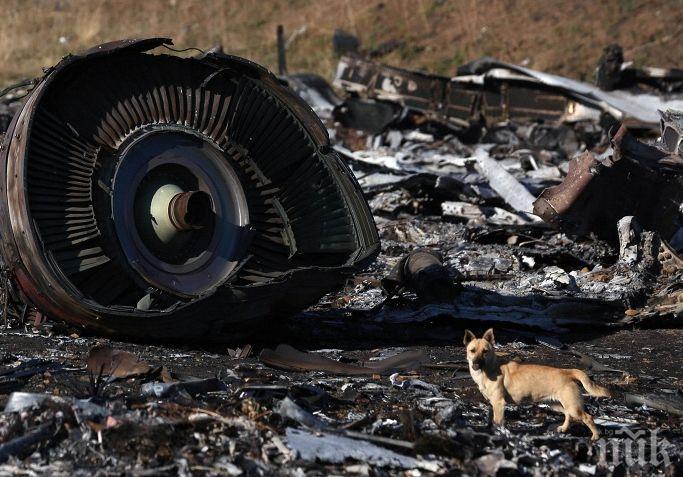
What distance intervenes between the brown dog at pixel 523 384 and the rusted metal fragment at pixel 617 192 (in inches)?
180

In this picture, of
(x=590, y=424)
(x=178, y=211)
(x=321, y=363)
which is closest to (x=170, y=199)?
(x=178, y=211)

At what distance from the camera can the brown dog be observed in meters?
4.71

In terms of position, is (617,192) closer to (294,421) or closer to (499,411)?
(499,411)

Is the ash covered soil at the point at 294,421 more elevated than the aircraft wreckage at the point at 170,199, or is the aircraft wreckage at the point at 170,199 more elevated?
the aircraft wreckage at the point at 170,199

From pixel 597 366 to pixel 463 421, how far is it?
193 cm

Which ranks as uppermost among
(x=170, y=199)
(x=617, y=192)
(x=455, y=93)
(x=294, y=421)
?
(x=455, y=93)

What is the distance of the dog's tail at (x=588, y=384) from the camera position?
4.88m

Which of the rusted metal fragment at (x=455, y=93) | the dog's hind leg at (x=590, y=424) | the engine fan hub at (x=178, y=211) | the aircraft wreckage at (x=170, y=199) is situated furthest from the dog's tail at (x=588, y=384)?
the rusted metal fragment at (x=455, y=93)

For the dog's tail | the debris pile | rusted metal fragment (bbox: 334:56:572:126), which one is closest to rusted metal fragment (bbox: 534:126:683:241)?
the debris pile

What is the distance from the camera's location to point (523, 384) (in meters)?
4.82

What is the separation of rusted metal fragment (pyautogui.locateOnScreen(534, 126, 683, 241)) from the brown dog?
4.58 meters

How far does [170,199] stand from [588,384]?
2885 mm

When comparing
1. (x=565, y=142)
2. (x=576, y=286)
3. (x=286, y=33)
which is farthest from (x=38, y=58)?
(x=576, y=286)

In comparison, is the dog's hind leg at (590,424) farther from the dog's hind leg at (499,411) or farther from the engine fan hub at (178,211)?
the engine fan hub at (178,211)
